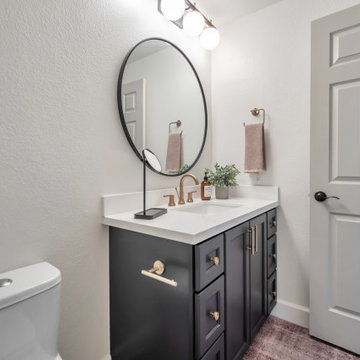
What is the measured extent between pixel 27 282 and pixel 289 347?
1.49 metres

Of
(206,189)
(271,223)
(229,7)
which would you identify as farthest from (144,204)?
(229,7)

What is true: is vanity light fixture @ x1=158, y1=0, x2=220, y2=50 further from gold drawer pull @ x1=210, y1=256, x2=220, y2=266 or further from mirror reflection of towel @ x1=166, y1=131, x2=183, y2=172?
gold drawer pull @ x1=210, y1=256, x2=220, y2=266

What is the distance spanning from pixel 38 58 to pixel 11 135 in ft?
1.12

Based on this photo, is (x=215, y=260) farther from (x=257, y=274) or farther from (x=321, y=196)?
(x=321, y=196)

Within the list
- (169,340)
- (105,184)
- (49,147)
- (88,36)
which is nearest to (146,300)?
(169,340)

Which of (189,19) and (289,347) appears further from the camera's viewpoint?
(189,19)

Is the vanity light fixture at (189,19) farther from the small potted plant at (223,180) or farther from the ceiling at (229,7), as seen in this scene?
the small potted plant at (223,180)

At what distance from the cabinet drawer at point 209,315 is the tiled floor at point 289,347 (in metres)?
0.57

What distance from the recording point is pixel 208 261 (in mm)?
953

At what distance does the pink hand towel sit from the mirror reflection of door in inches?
32.1

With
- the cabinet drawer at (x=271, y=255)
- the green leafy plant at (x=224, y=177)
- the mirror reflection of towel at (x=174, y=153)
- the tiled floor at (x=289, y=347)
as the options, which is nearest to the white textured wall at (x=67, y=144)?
the mirror reflection of towel at (x=174, y=153)

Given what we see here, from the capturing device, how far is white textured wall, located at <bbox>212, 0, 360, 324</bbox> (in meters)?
1.62

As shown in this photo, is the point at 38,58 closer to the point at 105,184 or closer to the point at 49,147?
the point at 49,147

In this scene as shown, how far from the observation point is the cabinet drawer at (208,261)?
0.88 meters
